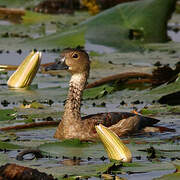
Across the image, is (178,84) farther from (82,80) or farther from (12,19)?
(12,19)

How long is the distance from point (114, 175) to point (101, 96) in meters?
3.22

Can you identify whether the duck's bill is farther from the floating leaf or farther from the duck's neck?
the floating leaf

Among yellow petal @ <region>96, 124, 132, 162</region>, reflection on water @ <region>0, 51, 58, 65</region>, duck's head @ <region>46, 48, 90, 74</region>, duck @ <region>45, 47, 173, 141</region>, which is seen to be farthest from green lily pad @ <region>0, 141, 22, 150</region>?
reflection on water @ <region>0, 51, 58, 65</region>

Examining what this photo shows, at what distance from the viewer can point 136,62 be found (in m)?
12.2

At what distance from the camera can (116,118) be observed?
854 cm

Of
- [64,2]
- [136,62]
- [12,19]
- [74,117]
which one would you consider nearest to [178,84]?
[74,117]

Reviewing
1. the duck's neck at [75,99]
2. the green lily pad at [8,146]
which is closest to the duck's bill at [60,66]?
the duck's neck at [75,99]

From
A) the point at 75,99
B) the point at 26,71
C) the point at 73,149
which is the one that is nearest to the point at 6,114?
the point at 75,99

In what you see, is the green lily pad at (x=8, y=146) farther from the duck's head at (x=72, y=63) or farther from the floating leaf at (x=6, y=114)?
the duck's head at (x=72, y=63)

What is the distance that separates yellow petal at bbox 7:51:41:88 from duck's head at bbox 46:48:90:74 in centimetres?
94

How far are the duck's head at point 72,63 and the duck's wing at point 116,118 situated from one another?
58 centimetres

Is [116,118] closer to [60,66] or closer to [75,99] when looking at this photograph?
[75,99]

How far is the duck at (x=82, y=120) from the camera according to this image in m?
8.40

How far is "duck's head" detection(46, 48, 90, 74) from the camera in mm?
8867
